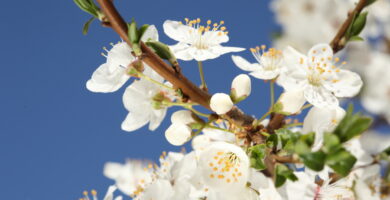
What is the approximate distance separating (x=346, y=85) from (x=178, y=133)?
2.34 ft

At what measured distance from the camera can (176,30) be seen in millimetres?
1741

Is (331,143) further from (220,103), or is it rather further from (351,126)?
(220,103)

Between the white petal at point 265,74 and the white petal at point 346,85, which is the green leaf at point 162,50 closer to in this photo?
the white petal at point 265,74

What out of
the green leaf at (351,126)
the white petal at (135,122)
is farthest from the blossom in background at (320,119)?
the white petal at (135,122)

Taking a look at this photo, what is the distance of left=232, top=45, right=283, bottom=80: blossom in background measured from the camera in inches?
66.3

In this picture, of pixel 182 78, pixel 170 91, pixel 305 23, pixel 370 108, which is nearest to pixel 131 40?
pixel 182 78

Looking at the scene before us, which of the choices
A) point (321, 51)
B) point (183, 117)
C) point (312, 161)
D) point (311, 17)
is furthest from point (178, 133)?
point (311, 17)

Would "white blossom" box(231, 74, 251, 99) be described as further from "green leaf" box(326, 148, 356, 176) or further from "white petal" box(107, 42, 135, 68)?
"green leaf" box(326, 148, 356, 176)

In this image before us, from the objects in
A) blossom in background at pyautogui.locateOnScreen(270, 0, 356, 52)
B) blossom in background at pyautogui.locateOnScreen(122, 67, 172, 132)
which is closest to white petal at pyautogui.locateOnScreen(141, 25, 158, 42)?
blossom in background at pyautogui.locateOnScreen(122, 67, 172, 132)

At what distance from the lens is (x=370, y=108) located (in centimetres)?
226

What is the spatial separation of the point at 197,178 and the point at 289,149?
0.46 m

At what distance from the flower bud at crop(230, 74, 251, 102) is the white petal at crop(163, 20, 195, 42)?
318mm

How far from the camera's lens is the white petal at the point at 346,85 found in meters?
1.69

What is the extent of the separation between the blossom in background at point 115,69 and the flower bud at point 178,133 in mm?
243
